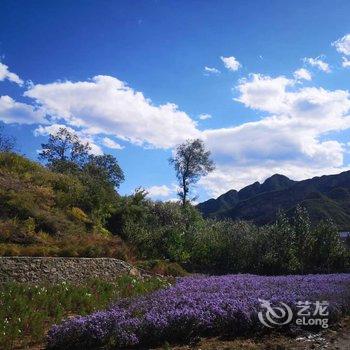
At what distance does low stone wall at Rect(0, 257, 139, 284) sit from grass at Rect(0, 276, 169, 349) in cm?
125

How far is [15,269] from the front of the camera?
46.2 ft

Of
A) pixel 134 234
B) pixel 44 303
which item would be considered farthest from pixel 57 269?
pixel 134 234

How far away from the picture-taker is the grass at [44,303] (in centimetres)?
873

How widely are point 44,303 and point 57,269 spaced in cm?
421

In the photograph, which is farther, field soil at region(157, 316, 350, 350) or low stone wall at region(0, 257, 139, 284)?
low stone wall at region(0, 257, 139, 284)

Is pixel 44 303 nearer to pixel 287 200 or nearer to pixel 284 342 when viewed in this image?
pixel 284 342

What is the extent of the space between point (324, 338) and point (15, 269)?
9.90m

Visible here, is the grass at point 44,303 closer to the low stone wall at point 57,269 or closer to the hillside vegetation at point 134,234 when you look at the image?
the low stone wall at point 57,269

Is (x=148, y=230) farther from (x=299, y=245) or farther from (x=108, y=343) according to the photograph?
(x=108, y=343)

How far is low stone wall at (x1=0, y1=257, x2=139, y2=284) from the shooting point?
1404 cm

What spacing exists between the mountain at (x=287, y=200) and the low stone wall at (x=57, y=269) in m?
62.9

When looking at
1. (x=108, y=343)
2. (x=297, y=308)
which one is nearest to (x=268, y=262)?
(x=297, y=308)

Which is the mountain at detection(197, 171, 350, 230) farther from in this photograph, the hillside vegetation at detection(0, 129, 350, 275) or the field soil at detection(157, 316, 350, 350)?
the field soil at detection(157, 316, 350, 350)

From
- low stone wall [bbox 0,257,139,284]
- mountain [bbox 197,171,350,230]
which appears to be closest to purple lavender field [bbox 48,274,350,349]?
low stone wall [bbox 0,257,139,284]
